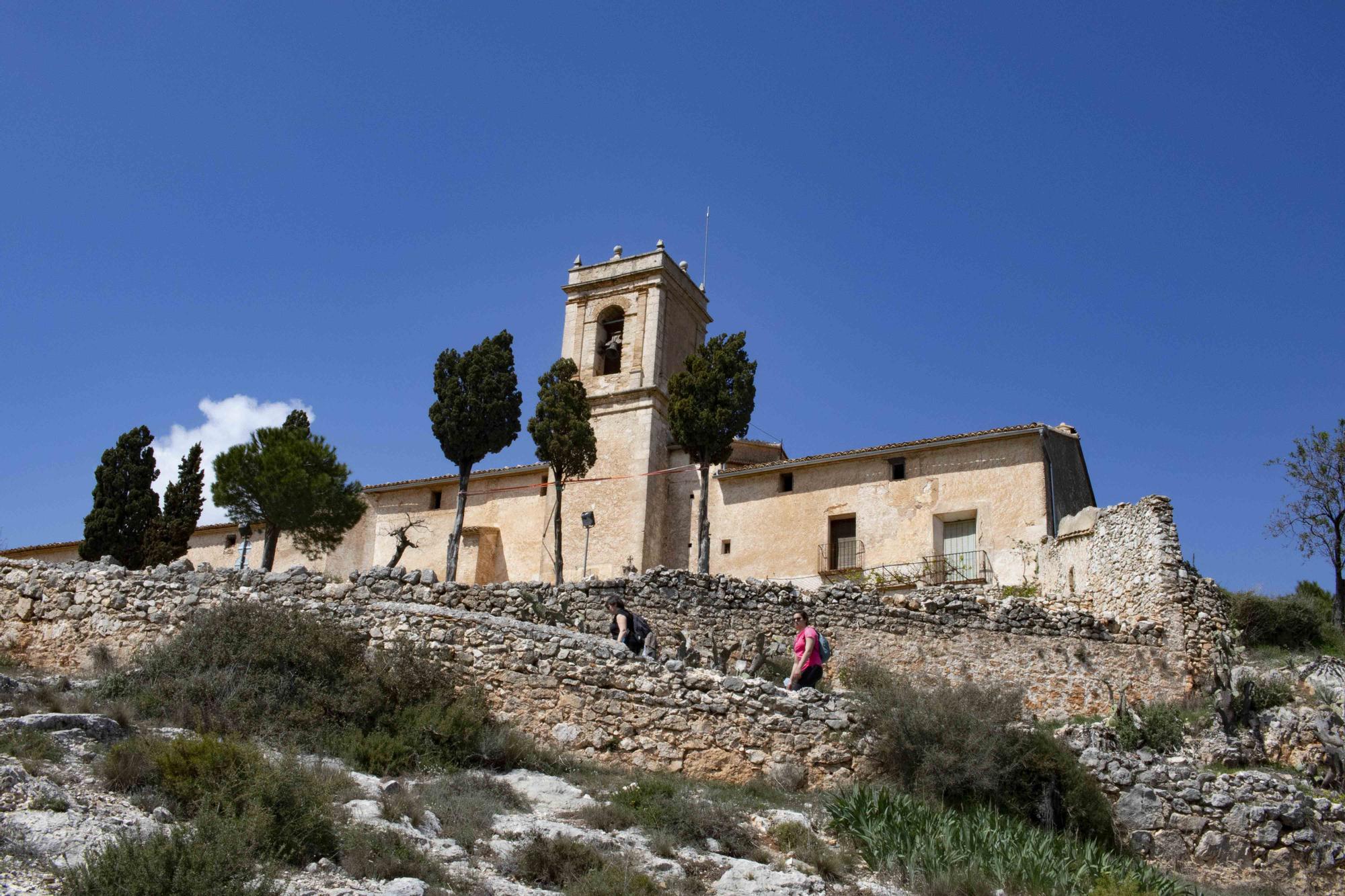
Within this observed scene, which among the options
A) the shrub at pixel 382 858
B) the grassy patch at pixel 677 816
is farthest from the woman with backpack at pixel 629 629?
the shrub at pixel 382 858

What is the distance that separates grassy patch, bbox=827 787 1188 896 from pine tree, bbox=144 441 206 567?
876 inches

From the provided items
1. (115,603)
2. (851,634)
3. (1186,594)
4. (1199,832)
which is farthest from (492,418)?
(1199,832)

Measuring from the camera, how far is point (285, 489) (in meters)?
26.3

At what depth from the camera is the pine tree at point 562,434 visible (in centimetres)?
2742

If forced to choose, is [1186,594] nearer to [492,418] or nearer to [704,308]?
[492,418]

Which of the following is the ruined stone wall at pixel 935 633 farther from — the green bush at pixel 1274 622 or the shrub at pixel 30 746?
the shrub at pixel 30 746

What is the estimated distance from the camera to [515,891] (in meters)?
7.93

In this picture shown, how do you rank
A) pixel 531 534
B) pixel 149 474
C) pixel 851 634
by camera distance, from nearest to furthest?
pixel 851 634 → pixel 149 474 → pixel 531 534

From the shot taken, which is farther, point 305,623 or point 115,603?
point 115,603

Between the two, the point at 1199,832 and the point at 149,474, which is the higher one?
the point at 149,474

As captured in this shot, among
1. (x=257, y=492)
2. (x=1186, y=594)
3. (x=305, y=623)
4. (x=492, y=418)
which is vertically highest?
(x=492, y=418)

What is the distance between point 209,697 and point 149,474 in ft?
66.4

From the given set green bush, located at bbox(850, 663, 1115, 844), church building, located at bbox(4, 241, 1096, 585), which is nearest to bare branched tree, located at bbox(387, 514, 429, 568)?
church building, located at bbox(4, 241, 1096, 585)

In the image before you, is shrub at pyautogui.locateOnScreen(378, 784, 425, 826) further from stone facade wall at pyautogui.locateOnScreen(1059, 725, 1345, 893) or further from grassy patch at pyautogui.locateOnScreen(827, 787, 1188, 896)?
stone facade wall at pyautogui.locateOnScreen(1059, 725, 1345, 893)
